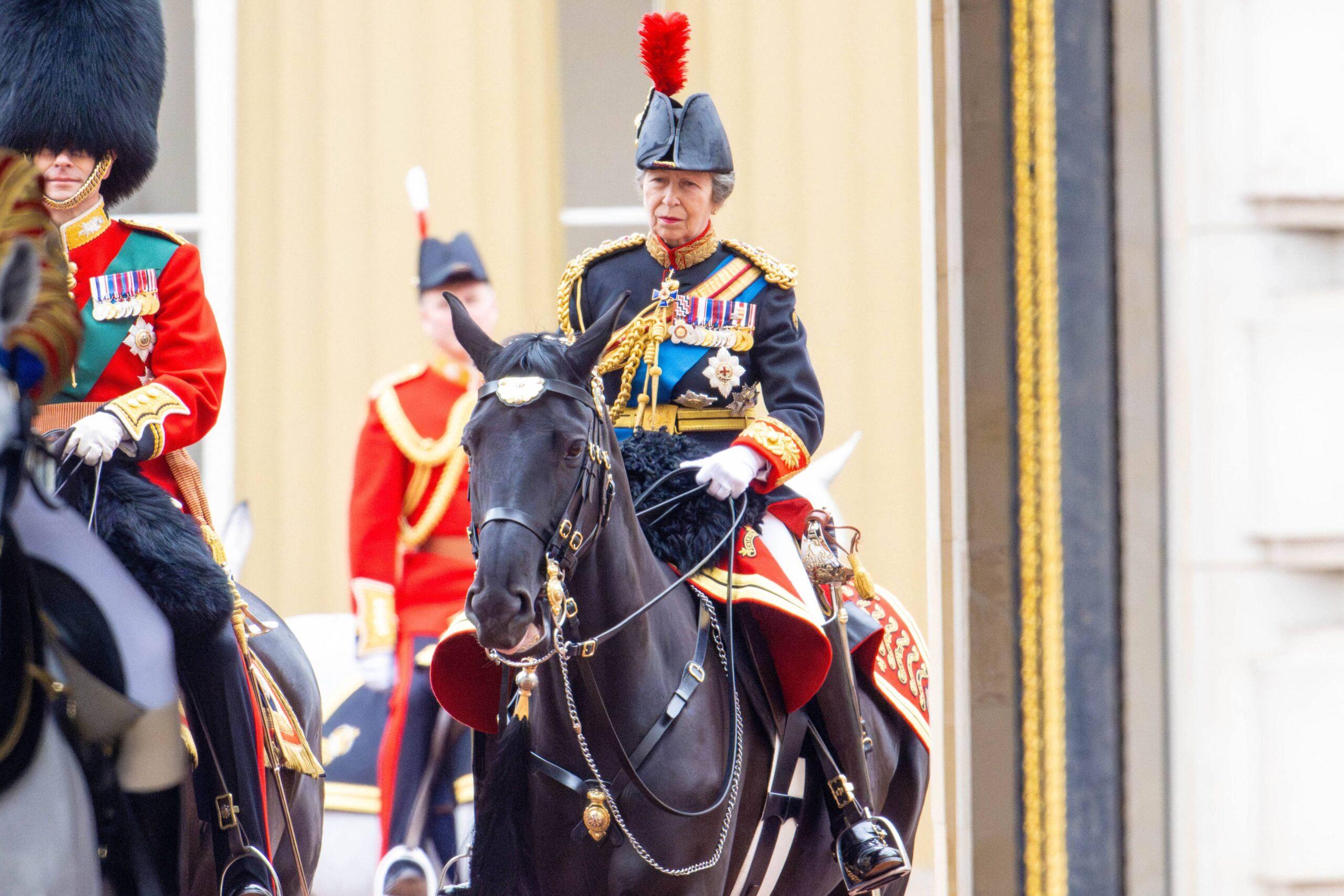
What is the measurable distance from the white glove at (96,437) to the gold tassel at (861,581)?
2.09 metres

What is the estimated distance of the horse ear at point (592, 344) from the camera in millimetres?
3699

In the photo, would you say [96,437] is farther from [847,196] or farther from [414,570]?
[847,196]

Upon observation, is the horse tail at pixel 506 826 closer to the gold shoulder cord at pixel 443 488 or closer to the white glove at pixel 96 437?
the white glove at pixel 96 437

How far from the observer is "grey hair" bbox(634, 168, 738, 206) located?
452 cm

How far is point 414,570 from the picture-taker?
621cm

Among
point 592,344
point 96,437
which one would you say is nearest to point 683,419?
point 592,344

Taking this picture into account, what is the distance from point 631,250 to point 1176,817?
2.28 m

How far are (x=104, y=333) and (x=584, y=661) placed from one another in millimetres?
1364

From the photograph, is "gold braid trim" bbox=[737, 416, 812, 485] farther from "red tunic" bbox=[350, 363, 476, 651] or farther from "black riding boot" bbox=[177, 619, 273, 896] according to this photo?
"red tunic" bbox=[350, 363, 476, 651]

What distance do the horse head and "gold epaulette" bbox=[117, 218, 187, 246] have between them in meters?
0.89

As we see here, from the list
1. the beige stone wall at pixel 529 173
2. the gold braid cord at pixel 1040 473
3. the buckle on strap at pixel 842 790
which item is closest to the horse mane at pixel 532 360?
the gold braid cord at pixel 1040 473

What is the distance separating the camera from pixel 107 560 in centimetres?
305

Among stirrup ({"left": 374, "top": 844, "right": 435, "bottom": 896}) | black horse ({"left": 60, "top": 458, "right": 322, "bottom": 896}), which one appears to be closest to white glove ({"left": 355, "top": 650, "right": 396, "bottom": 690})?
stirrup ({"left": 374, "top": 844, "right": 435, "bottom": 896})

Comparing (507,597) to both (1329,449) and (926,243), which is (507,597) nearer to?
(926,243)
